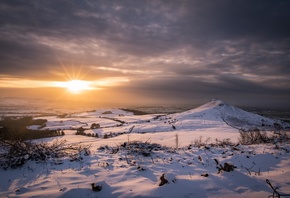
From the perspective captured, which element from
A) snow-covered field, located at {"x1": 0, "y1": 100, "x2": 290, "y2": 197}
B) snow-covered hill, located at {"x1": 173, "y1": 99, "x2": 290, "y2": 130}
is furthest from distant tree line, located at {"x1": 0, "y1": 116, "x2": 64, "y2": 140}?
snow-covered hill, located at {"x1": 173, "y1": 99, "x2": 290, "y2": 130}

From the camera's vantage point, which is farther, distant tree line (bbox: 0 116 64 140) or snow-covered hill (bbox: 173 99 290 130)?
snow-covered hill (bbox: 173 99 290 130)

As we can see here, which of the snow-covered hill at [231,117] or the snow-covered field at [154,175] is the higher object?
the snow-covered hill at [231,117]

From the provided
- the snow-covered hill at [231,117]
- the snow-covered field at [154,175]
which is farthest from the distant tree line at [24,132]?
the snow-covered hill at [231,117]

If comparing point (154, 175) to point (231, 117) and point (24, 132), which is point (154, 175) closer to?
point (24, 132)

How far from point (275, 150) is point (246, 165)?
2.18 meters

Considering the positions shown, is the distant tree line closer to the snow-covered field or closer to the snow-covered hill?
the snow-covered field

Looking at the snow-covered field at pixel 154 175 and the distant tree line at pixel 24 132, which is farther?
the distant tree line at pixel 24 132

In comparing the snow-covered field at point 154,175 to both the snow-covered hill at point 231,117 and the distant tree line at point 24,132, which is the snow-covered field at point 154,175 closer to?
the distant tree line at point 24,132

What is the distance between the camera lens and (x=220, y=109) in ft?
84.8

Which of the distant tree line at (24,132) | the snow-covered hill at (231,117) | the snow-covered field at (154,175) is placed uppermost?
the snow-covered hill at (231,117)

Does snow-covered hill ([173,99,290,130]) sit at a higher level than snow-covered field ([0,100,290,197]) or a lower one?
higher

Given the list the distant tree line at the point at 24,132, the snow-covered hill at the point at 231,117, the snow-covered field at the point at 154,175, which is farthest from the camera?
the snow-covered hill at the point at 231,117

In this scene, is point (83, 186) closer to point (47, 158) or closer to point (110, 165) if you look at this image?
point (110, 165)

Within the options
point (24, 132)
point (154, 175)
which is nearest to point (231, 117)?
point (154, 175)
